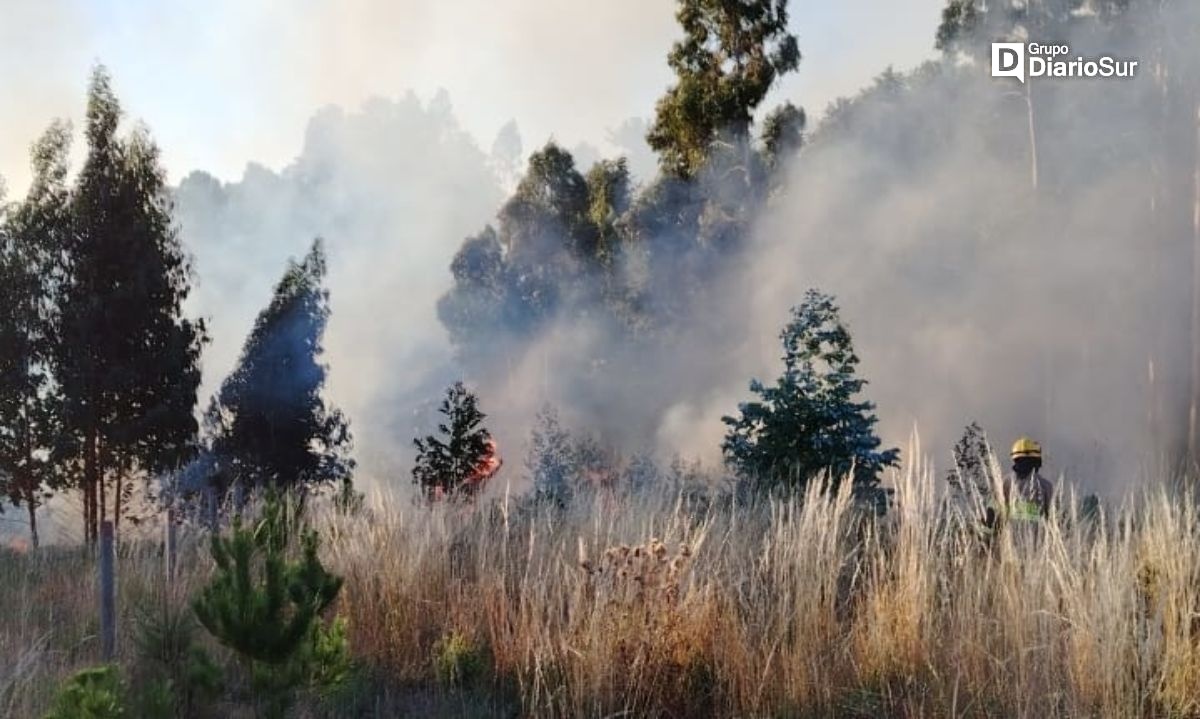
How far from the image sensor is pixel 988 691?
3951mm

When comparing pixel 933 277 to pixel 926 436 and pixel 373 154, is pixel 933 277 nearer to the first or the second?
pixel 926 436

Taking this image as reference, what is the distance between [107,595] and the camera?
17.5ft

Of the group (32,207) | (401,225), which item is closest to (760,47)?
(32,207)

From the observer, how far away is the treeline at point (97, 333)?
12984 millimetres

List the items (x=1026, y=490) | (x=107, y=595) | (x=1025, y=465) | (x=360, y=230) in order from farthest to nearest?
(x=360, y=230)
(x=1025, y=465)
(x=1026, y=490)
(x=107, y=595)

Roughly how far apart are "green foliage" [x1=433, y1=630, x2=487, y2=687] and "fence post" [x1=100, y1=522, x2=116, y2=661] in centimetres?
162

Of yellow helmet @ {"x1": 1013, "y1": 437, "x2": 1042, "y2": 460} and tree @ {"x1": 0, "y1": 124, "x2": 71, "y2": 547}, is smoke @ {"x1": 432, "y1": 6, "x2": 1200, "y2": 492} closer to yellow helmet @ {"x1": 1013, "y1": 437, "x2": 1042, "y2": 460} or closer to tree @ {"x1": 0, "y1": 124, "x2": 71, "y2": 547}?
yellow helmet @ {"x1": 1013, "y1": 437, "x2": 1042, "y2": 460}

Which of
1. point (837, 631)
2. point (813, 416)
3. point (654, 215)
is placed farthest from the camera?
point (654, 215)

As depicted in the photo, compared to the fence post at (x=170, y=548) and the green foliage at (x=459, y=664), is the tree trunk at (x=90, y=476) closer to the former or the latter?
the fence post at (x=170, y=548)

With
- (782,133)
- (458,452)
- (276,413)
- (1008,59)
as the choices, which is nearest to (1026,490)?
(458,452)

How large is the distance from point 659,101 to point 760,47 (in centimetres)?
252

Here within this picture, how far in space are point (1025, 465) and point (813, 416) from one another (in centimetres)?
350

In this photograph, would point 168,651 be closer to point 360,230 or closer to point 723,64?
point 723,64

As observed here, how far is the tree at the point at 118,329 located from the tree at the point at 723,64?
1187 cm
